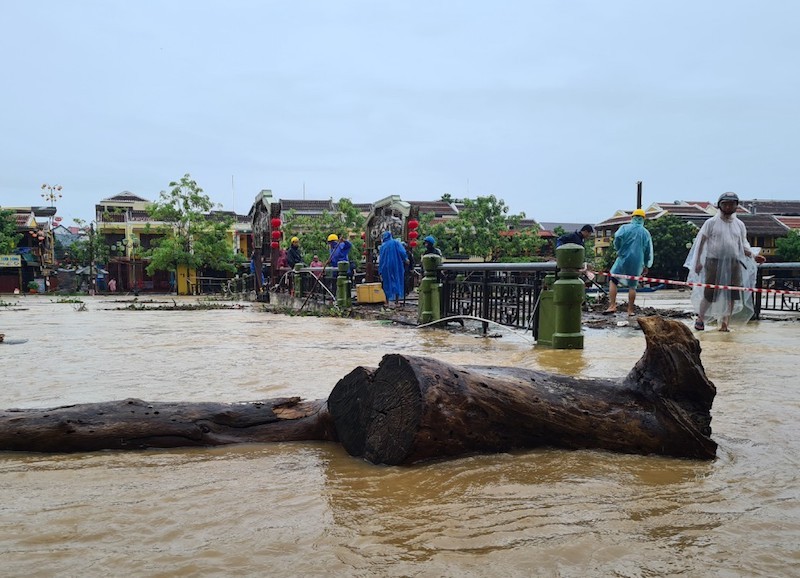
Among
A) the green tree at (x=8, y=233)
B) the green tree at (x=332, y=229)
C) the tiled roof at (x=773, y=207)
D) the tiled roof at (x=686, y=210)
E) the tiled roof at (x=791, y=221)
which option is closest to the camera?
the green tree at (x=332, y=229)

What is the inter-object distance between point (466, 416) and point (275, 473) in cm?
78

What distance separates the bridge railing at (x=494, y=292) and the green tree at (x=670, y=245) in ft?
91.8

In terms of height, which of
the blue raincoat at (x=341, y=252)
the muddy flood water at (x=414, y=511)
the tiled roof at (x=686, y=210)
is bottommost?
the muddy flood water at (x=414, y=511)

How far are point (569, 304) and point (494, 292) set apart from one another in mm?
2546

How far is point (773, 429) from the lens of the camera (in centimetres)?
310

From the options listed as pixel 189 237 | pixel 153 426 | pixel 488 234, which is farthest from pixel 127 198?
pixel 153 426

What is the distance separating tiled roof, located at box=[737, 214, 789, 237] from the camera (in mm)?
39500

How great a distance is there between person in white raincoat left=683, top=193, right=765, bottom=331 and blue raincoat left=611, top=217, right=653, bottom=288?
1725mm

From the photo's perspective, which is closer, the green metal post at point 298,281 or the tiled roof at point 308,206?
the green metal post at point 298,281

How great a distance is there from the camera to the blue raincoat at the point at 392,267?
12555mm

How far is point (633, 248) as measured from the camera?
949cm

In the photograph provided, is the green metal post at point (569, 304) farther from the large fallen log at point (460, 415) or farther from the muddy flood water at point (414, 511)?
the large fallen log at point (460, 415)

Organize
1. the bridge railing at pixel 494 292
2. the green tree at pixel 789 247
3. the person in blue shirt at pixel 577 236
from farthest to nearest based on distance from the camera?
the green tree at pixel 789 247, the person in blue shirt at pixel 577 236, the bridge railing at pixel 494 292

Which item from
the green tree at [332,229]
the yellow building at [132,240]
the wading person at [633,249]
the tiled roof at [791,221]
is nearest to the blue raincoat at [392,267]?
the wading person at [633,249]
